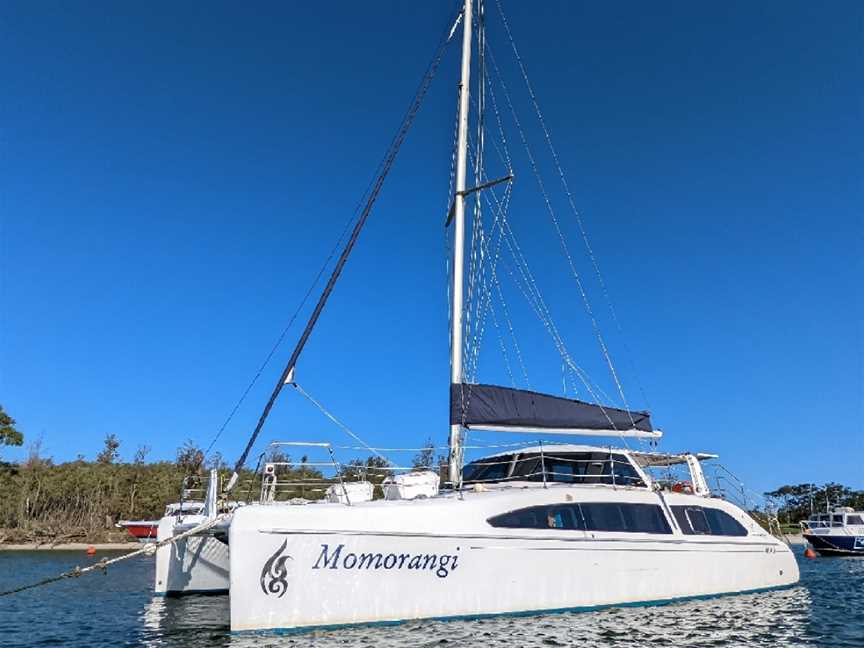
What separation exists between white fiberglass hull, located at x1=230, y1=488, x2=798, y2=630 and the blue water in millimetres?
290

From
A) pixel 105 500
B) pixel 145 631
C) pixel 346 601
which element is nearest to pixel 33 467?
pixel 105 500

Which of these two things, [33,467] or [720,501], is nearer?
[720,501]

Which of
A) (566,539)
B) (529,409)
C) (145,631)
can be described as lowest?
(145,631)

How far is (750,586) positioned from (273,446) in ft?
34.8

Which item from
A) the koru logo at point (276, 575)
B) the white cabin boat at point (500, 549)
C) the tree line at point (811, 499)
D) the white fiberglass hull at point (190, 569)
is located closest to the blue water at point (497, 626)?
the white cabin boat at point (500, 549)

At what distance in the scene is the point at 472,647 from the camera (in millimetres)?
9078

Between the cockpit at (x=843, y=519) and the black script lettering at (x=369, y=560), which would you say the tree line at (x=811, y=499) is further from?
the black script lettering at (x=369, y=560)

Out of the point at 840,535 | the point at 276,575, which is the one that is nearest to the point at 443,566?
the point at 276,575

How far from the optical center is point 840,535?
33531 millimetres

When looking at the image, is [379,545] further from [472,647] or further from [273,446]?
[273,446]

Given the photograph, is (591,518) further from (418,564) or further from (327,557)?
(327,557)

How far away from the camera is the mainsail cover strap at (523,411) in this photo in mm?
12609

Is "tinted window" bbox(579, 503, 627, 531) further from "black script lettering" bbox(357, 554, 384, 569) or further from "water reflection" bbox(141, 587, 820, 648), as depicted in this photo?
"black script lettering" bbox(357, 554, 384, 569)

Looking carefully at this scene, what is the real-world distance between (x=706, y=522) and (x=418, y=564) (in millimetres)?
7078
